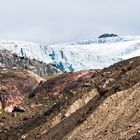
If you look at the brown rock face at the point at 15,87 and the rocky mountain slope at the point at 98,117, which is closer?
the rocky mountain slope at the point at 98,117

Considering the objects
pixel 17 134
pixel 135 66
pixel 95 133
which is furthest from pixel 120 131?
pixel 17 134

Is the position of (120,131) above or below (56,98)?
above

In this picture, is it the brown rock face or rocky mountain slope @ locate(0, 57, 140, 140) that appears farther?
the brown rock face

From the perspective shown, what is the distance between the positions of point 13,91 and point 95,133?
55329mm

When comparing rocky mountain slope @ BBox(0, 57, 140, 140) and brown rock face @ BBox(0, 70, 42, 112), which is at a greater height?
rocky mountain slope @ BBox(0, 57, 140, 140)

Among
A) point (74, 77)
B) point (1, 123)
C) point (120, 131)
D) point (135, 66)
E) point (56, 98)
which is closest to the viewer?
point (120, 131)

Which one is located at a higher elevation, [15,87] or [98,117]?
[98,117]

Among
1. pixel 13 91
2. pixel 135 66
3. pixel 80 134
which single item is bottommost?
pixel 13 91

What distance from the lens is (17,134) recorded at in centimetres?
6806

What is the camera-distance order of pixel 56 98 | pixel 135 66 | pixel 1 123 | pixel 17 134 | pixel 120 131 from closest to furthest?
pixel 120 131 → pixel 135 66 → pixel 17 134 → pixel 1 123 → pixel 56 98

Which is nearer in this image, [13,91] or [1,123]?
[1,123]

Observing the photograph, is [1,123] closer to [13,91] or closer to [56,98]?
[56,98]

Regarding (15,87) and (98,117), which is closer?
(98,117)

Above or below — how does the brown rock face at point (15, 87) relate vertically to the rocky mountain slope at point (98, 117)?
below
